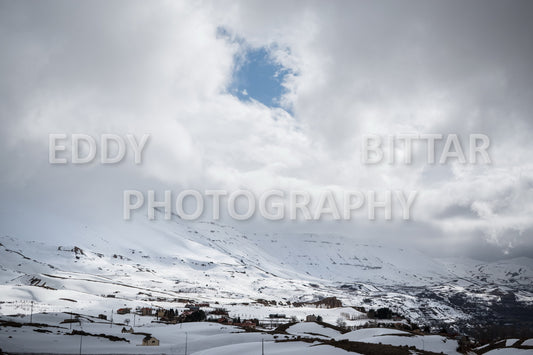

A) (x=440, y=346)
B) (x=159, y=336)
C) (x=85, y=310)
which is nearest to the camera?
(x=440, y=346)

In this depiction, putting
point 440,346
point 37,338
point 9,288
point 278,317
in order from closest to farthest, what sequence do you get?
1. point 37,338
2. point 440,346
3. point 278,317
4. point 9,288

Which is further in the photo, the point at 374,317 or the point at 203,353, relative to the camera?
the point at 374,317

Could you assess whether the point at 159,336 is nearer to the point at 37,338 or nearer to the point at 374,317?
the point at 37,338

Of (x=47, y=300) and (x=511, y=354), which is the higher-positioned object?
(x=511, y=354)

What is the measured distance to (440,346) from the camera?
64.7 m

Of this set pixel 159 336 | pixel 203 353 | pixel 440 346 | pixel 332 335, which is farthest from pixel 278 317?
pixel 203 353

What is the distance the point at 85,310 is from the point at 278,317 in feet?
227

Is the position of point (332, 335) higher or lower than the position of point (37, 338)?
lower

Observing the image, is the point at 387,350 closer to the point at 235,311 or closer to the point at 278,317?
the point at 278,317

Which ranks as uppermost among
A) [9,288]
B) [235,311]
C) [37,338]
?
[37,338]

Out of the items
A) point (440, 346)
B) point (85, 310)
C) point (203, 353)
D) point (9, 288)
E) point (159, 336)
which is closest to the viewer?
point (203, 353)

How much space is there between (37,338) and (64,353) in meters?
8.86

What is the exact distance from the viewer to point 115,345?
61312mm

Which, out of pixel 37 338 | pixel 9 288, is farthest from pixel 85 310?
pixel 37 338
